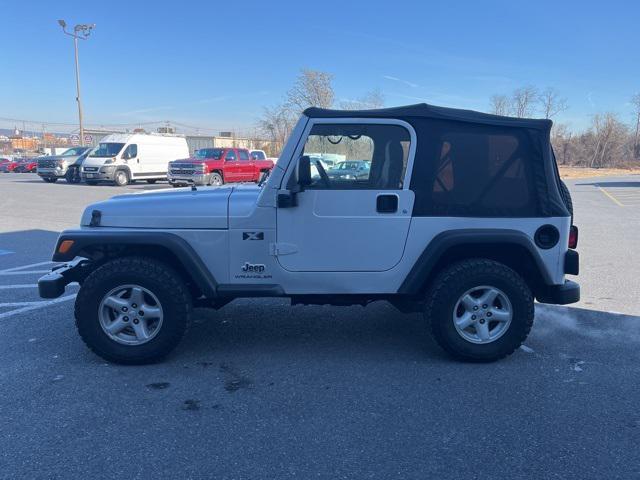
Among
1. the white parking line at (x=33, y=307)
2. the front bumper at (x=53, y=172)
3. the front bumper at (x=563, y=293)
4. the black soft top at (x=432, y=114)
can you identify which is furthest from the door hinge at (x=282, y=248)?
the front bumper at (x=53, y=172)

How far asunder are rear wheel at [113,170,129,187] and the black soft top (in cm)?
2102

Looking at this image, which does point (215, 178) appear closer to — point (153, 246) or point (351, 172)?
point (153, 246)

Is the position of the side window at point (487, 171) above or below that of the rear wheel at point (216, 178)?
above

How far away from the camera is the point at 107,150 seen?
23.6m

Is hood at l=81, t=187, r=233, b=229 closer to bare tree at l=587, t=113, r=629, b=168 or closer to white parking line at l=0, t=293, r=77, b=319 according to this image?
white parking line at l=0, t=293, r=77, b=319

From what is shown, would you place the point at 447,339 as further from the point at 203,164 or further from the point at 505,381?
the point at 203,164

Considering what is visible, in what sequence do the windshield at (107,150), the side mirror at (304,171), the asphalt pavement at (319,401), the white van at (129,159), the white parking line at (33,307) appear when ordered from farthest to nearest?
the windshield at (107,150)
the white van at (129,159)
the white parking line at (33,307)
the side mirror at (304,171)
the asphalt pavement at (319,401)

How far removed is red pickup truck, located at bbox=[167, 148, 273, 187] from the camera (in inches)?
828

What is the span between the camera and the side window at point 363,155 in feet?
13.4

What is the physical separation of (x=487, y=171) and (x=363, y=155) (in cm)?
101

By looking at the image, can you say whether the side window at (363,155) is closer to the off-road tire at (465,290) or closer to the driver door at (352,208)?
the driver door at (352,208)

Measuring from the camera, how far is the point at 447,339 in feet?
13.6

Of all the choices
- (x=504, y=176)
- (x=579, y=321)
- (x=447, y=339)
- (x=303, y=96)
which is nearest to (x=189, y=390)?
(x=447, y=339)

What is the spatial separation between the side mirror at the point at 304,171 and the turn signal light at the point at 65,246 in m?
1.87
